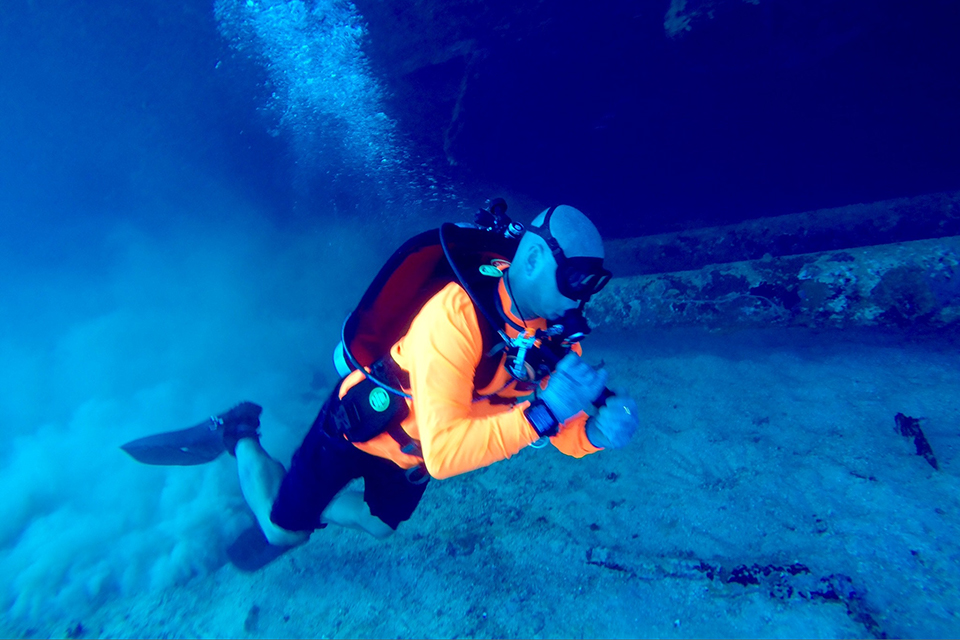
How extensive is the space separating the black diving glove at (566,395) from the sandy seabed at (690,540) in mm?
1708

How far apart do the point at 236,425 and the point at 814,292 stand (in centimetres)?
675

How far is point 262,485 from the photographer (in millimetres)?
3836

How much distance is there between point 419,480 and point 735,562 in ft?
7.40

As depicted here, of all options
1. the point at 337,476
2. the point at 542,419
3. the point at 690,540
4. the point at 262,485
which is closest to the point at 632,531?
the point at 690,540

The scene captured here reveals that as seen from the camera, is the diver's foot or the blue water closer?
the diver's foot

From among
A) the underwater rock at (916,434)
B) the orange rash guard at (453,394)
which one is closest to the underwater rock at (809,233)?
the underwater rock at (916,434)

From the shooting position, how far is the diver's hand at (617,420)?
194 cm

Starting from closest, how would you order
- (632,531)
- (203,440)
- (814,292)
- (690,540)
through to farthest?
(690,540), (632,531), (203,440), (814,292)

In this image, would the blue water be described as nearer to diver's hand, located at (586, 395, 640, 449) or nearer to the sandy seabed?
the sandy seabed

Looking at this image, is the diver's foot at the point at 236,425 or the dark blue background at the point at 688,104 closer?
the diver's foot at the point at 236,425

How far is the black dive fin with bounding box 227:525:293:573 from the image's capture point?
391 cm

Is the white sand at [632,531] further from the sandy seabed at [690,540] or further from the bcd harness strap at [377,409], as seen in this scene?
the bcd harness strap at [377,409]

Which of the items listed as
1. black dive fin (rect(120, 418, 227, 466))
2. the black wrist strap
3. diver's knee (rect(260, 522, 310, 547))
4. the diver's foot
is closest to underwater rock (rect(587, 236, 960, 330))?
the black wrist strap

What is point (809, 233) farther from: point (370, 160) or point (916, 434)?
point (370, 160)
